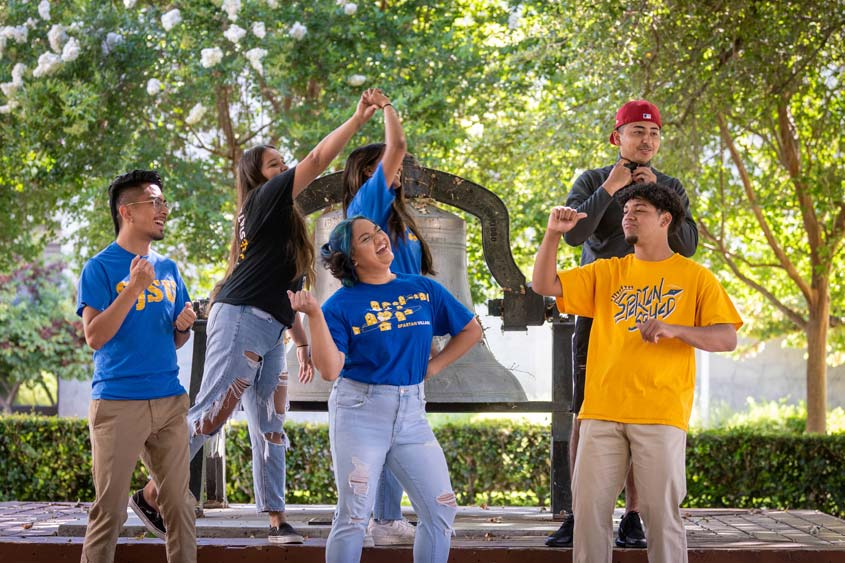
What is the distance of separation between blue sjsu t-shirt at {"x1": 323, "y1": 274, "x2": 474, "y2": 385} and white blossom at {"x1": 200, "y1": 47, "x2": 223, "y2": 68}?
20.1 ft

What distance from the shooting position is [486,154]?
1204 cm

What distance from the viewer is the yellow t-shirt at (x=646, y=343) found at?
4.12 metres

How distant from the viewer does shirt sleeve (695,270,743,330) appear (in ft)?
13.7

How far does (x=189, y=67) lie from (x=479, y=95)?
2.95 metres

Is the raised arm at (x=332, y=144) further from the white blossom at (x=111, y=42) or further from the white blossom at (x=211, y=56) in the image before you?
the white blossom at (x=111, y=42)

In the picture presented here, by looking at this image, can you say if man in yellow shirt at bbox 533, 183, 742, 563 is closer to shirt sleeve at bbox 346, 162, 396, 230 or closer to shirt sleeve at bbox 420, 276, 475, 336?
shirt sleeve at bbox 420, 276, 475, 336

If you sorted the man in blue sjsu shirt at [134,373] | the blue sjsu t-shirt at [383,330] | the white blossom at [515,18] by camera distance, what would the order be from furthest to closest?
1. the white blossom at [515,18]
2. the man in blue sjsu shirt at [134,373]
3. the blue sjsu t-shirt at [383,330]

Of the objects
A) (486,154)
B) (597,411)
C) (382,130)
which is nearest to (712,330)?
(597,411)

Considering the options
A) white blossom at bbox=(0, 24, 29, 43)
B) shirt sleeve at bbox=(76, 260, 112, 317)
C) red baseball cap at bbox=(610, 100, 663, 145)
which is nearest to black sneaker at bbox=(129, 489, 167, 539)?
shirt sleeve at bbox=(76, 260, 112, 317)

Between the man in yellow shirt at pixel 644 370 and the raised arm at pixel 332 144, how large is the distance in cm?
87

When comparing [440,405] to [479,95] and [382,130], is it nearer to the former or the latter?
[382,130]

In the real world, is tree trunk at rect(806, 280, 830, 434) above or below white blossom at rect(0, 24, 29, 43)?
below

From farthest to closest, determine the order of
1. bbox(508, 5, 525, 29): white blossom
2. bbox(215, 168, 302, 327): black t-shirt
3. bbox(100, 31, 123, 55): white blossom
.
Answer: bbox(508, 5, 525, 29): white blossom < bbox(100, 31, 123, 55): white blossom < bbox(215, 168, 302, 327): black t-shirt

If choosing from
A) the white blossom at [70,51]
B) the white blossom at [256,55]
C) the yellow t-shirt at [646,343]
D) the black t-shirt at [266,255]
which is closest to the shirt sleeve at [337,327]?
the black t-shirt at [266,255]
